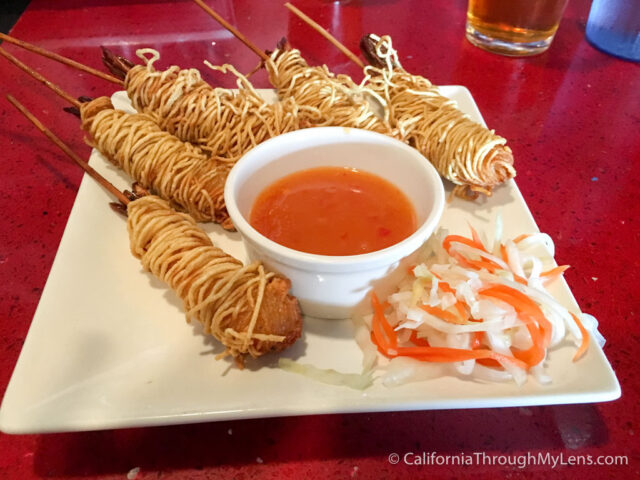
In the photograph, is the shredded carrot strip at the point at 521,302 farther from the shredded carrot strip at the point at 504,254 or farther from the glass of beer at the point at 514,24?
the glass of beer at the point at 514,24

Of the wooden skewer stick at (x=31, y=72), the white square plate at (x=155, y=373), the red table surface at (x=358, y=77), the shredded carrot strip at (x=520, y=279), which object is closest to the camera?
the white square plate at (x=155, y=373)

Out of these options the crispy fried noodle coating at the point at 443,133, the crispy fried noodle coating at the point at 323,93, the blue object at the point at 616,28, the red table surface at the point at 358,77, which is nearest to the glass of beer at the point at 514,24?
the red table surface at the point at 358,77

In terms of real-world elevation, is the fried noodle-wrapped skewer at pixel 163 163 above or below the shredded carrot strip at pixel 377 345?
above

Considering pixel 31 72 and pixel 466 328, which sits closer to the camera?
pixel 466 328

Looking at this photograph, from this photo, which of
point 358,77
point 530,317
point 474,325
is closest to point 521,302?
point 530,317

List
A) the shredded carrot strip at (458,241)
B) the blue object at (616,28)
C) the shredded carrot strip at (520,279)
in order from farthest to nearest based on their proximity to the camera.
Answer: the blue object at (616,28) < the shredded carrot strip at (458,241) < the shredded carrot strip at (520,279)

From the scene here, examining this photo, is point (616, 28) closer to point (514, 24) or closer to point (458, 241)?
point (514, 24)

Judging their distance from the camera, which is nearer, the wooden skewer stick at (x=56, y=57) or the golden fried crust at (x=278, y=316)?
the golden fried crust at (x=278, y=316)
